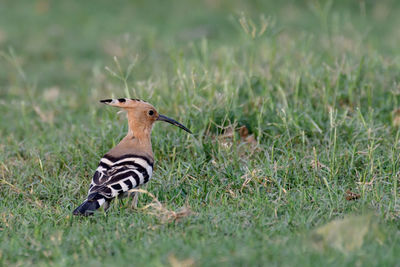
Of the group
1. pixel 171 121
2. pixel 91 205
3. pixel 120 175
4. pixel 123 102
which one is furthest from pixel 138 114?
pixel 91 205

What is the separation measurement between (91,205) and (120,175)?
0.30 m

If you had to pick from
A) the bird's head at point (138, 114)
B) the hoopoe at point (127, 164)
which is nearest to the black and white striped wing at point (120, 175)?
the hoopoe at point (127, 164)

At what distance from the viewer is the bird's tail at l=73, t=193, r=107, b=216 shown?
358 cm

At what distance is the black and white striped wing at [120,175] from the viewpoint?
12.3 feet

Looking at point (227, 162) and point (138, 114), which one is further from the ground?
point (138, 114)

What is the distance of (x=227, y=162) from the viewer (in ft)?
14.2

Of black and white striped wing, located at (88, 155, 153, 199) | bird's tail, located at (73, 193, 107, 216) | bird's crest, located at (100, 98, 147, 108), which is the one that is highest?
bird's crest, located at (100, 98, 147, 108)

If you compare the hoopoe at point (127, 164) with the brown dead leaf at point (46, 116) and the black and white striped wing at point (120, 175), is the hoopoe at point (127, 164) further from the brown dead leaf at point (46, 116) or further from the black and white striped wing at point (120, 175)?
the brown dead leaf at point (46, 116)

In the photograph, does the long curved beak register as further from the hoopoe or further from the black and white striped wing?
the black and white striped wing

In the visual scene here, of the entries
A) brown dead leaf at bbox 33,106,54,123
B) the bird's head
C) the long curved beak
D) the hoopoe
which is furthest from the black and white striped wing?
brown dead leaf at bbox 33,106,54,123

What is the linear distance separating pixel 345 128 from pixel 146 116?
5.08 ft

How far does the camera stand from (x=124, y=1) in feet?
34.0

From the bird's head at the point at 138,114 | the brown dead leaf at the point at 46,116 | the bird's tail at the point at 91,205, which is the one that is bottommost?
the brown dead leaf at the point at 46,116

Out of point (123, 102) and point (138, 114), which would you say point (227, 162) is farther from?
point (123, 102)
